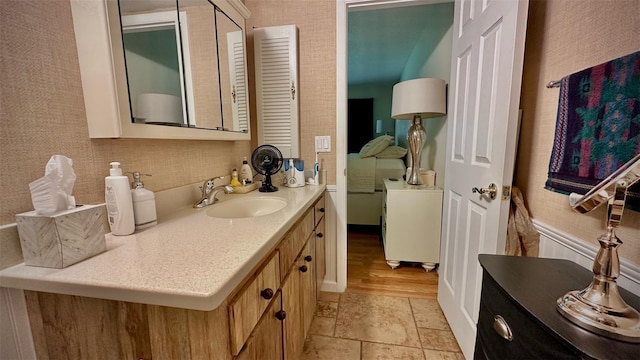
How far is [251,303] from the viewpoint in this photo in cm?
67

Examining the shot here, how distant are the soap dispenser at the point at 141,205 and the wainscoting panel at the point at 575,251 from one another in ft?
4.35

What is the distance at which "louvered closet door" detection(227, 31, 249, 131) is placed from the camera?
149 cm

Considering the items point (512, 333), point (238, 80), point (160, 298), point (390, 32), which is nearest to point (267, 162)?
point (238, 80)

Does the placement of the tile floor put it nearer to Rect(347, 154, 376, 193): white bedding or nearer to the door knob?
the door knob

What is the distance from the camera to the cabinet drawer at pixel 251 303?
591 millimetres

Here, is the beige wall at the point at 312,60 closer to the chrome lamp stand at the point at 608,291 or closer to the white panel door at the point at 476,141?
the white panel door at the point at 476,141

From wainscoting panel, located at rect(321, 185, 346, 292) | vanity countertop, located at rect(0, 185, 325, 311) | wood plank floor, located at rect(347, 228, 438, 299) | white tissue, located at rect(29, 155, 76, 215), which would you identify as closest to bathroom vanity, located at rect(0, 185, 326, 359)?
vanity countertop, located at rect(0, 185, 325, 311)

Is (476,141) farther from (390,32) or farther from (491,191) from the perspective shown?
(390,32)

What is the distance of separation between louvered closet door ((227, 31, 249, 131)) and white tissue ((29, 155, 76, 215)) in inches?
38.6

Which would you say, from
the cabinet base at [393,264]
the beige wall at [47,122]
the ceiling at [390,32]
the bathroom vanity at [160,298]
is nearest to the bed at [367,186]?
the cabinet base at [393,264]

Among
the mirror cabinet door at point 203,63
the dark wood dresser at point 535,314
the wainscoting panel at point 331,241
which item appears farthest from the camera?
the wainscoting panel at point 331,241

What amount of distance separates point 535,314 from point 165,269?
84 centimetres

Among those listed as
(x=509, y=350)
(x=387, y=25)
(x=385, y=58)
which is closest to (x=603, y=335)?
(x=509, y=350)

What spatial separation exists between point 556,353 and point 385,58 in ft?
13.1
